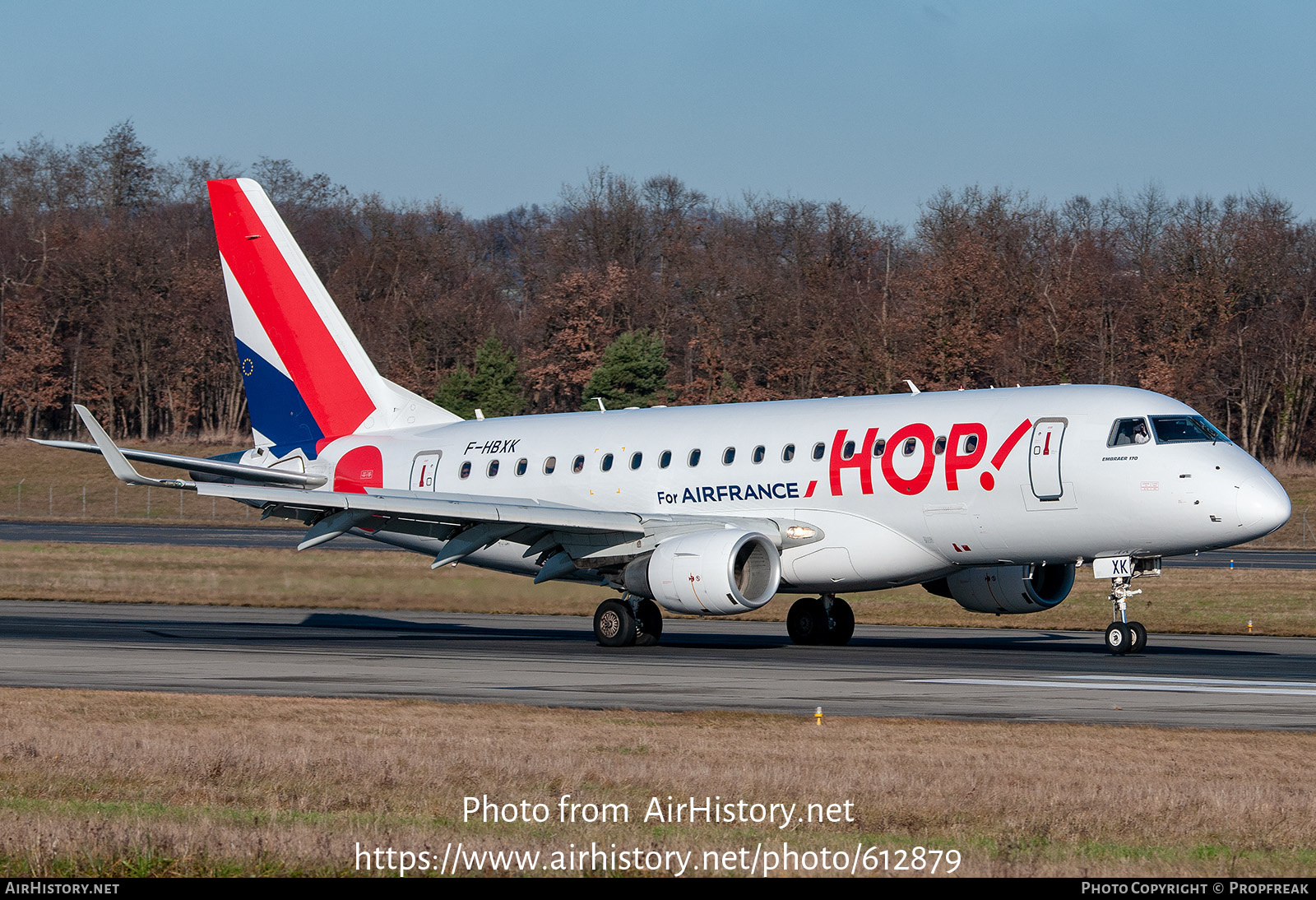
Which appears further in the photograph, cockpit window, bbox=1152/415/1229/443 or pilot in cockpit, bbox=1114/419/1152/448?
pilot in cockpit, bbox=1114/419/1152/448

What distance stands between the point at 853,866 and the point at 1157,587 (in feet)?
111

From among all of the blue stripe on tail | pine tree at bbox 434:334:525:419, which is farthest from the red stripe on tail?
pine tree at bbox 434:334:525:419

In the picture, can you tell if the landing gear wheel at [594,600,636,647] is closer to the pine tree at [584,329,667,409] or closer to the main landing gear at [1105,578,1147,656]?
the main landing gear at [1105,578,1147,656]

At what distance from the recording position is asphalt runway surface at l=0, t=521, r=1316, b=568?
52.8 meters

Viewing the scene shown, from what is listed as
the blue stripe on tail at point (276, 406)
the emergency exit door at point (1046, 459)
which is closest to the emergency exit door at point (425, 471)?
the blue stripe on tail at point (276, 406)

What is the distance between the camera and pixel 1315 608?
34844 mm

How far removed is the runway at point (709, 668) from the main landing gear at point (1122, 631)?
9.1 inches

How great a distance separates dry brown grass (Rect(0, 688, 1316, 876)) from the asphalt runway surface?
34513 mm

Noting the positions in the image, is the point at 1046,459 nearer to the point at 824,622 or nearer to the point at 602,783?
the point at 824,622

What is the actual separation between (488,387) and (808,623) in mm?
54670

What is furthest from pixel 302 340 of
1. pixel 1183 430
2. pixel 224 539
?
pixel 224 539

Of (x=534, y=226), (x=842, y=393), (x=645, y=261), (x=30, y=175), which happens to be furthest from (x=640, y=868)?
(x=30, y=175)

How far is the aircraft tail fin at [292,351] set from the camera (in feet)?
111
